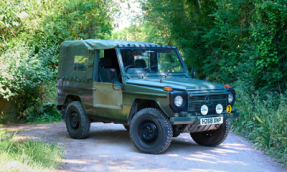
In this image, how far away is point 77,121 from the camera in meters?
8.43

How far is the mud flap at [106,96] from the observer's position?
288 inches

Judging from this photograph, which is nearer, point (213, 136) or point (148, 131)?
point (148, 131)

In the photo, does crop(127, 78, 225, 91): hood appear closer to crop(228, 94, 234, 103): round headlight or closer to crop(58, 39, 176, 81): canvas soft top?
crop(228, 94, 234, 103): round headlight

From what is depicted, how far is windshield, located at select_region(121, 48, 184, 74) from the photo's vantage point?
296 inches

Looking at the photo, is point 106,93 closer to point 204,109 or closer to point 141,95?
point 141,95

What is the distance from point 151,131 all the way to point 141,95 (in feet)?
2.37

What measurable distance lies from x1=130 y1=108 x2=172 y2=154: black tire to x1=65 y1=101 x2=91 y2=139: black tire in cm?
181

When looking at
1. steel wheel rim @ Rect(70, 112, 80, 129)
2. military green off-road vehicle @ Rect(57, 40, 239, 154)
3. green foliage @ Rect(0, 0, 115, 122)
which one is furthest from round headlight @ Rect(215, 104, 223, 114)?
green foliage @ Rect(0, 0, 115, 122)

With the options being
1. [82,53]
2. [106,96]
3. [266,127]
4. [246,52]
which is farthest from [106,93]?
[246,52]

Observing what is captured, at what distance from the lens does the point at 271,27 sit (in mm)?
10609

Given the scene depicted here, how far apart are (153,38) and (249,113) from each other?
19.8 m

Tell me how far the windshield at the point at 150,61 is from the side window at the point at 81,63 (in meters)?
1.18

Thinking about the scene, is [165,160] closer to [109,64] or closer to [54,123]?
[109,64]

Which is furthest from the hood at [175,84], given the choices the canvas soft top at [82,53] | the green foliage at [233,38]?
the green foliage at [233,38]
